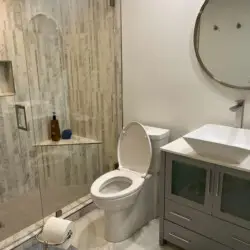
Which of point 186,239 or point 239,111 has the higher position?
point 239,111

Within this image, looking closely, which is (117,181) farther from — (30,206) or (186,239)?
(30,206)

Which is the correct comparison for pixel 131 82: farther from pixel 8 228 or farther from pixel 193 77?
pixel 8 228

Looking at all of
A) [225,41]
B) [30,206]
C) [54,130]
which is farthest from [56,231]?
[225,41]

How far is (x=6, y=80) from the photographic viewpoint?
259 cm

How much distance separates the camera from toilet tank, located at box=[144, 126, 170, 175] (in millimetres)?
2338

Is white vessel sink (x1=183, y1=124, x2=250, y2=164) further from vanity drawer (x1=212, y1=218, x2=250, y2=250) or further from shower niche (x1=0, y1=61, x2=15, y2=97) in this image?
shower niche (x1=0, y1=61, x2=15, y2=97)

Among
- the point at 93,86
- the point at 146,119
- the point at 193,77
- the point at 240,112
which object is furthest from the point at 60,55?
the point at 240,112

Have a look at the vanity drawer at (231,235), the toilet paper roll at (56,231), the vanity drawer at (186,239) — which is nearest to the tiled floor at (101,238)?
the vanity drawer at (186,239)

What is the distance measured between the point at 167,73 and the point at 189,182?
971 millimetres

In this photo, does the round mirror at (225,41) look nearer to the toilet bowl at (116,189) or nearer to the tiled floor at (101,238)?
the toilet bowl at (116,189)

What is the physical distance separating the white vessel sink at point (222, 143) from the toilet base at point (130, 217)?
27.3 inches

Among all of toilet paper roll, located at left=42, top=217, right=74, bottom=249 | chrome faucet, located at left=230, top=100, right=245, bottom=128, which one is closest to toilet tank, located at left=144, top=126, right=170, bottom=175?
chrome faucet, located at left=230, top=100, right=245, bottom=128

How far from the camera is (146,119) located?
2.67 metres

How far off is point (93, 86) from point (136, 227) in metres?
1.44
